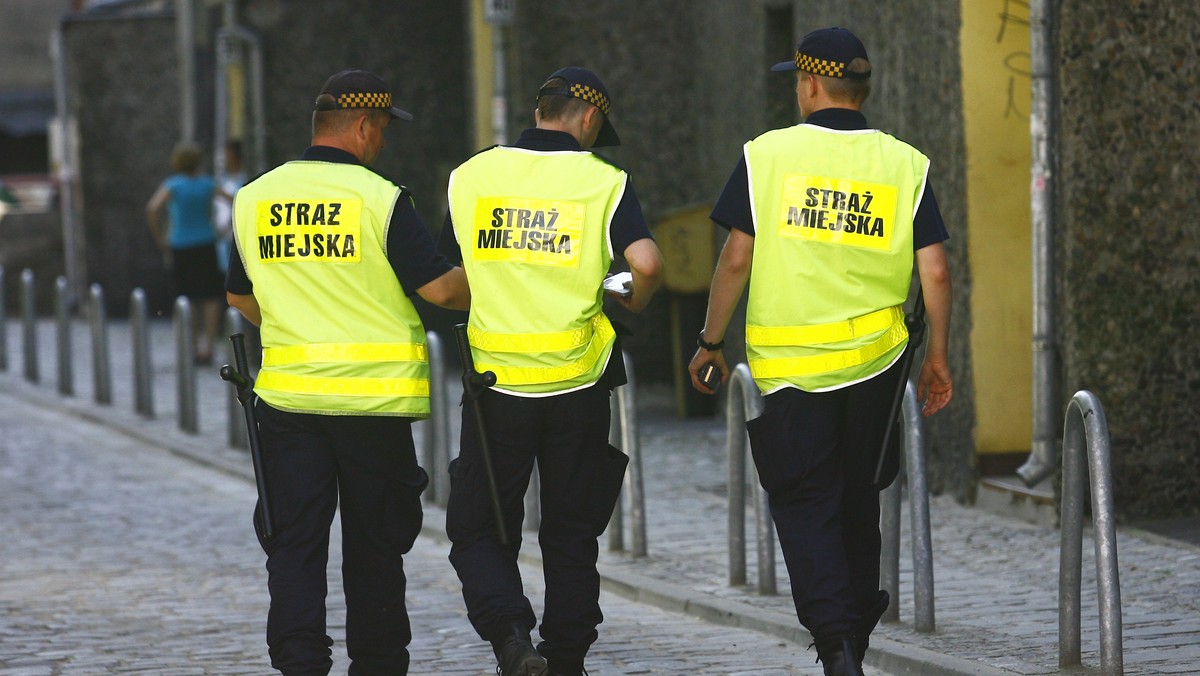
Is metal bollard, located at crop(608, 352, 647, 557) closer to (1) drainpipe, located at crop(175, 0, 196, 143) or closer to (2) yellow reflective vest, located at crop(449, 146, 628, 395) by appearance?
(2) yellow reflective vest, located at crop(449, 146, 628, 395)

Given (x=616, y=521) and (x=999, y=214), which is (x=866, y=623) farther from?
(x=999, y=214)

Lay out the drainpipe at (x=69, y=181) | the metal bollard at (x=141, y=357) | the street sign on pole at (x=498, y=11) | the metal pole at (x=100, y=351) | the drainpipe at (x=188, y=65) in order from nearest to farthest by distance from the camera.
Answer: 1. the street sign on pole at (x=498, y=11)
2. the metal bollard at (x=141, y=357)
3. the metal pole at (x=100, y=351)
4. the drainpipe at (x=188, y=65)
5. the drainpipe at (x=69, y=181)

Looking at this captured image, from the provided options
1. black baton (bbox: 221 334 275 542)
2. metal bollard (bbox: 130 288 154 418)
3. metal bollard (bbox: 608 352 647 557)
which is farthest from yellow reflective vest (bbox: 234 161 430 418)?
metal bollard (bbox: 130 288 154 418)

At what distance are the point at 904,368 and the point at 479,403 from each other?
1237mm

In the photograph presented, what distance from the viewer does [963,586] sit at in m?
8.26

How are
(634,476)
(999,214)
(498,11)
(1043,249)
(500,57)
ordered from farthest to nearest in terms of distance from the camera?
(500,57) < (498,11) < (999,214) < (1043,249) < (634,476)

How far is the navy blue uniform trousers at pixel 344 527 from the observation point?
5859 mm

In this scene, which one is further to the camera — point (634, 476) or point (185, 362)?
point (185, 362)

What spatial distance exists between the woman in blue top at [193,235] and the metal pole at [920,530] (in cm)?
1213

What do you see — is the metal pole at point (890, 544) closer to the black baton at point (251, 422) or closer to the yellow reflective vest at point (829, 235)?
the yellow reflective vest at point (829, 235)

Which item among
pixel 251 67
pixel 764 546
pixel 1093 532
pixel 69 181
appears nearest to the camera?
pixel 1093 532

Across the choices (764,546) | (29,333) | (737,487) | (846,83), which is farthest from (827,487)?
(29,333)

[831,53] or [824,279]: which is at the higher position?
[831,53]

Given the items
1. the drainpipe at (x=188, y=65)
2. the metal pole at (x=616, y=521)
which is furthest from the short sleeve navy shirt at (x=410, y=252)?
the drainpipe at (x=188, y=65)
